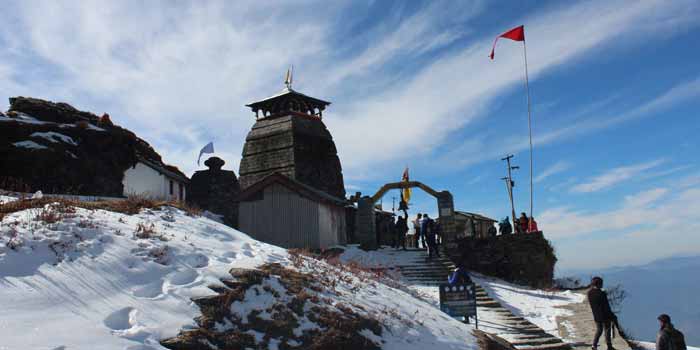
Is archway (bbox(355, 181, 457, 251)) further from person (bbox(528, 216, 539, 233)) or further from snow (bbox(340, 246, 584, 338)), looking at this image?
person (bbox(528, 216, 539, 233))

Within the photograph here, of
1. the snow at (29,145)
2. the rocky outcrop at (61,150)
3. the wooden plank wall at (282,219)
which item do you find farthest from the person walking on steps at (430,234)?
the snow at (29,145)

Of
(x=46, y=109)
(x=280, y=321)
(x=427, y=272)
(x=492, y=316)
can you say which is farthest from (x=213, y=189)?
(x=280, y=321)

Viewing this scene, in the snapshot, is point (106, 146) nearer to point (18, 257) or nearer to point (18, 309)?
point (18, 257)

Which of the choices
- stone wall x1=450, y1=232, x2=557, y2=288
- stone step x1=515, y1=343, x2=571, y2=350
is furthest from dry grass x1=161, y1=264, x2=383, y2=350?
stone wall x1=450, y1=232, x2=557, y2=288

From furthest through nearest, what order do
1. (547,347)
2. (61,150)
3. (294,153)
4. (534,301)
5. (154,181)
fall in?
(294,153) → (154,181) → (534,301) → (61,150) → (547,347)

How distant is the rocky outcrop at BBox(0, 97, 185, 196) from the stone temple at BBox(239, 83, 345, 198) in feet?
47.8

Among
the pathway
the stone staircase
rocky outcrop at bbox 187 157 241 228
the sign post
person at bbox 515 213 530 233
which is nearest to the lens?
the pathway

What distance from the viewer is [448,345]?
29.3 ft

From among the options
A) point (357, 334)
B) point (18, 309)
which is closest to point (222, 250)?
point (357, 334)

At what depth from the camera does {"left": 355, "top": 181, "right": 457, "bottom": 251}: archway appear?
91.8ft

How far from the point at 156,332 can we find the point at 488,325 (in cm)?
1110

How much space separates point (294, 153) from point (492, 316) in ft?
74.5

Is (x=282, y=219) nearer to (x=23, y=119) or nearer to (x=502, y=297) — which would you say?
(x=502, y=297)

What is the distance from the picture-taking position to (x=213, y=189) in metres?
27.6
